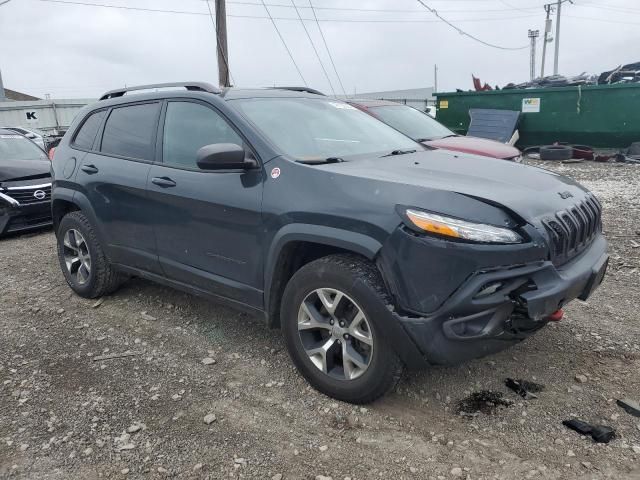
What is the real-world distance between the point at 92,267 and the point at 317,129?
2348 millimetres

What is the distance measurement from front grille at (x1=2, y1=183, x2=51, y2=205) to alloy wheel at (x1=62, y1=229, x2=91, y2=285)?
311 cm

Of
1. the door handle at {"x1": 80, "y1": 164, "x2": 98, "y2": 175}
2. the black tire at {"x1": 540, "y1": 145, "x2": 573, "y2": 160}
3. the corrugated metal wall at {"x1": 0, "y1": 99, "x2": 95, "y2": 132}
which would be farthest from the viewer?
the corrugated metal wall at {"x1": 0, "y1": 99, "x2": 95, "y2": 132}

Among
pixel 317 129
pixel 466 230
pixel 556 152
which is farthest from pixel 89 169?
pixel 556 152

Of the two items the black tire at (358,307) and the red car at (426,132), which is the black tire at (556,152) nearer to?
the red car at (426,132)

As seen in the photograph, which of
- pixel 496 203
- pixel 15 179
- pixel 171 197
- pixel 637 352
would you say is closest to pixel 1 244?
pixel 15 179

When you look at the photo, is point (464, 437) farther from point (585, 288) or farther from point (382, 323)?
point (585, 288)

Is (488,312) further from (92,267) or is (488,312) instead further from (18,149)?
(18,149)

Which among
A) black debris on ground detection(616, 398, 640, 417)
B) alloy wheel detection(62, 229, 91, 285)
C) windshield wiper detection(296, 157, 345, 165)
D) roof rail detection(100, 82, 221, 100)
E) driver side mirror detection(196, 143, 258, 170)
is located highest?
roof rail detection(100, 82, 221, 100)

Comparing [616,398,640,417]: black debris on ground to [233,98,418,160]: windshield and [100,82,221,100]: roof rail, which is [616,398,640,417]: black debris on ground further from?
[100,82,221,100]: roof rail

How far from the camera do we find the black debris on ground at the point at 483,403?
3023 millimetres

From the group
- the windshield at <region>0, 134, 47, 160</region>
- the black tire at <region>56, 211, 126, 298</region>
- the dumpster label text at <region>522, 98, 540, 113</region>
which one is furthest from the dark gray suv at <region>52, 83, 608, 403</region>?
the dumpster label text at <region>522, 98, 540, 113</region>

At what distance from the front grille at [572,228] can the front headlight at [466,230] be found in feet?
0.88

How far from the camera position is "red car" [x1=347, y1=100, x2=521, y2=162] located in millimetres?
7176

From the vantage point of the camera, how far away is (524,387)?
10.6 feet
